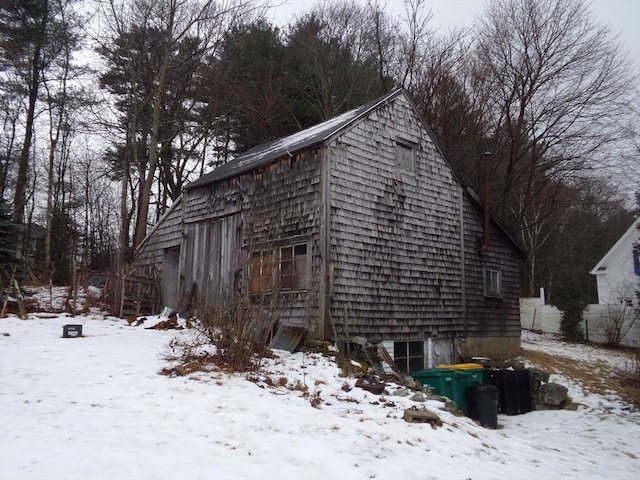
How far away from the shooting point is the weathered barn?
12023 millimetres

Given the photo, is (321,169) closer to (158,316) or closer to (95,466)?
(158,316)

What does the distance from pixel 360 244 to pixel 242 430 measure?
6825mm

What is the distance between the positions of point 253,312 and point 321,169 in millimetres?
3953

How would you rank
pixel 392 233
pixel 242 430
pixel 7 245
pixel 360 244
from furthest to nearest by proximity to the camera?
pixel 7 245, pixel 392 233, pixel 360 244, pixel 242 430

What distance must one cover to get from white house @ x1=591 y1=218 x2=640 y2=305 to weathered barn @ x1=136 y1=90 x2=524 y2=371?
505 inches

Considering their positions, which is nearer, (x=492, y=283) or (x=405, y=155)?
(x=405, y=155)

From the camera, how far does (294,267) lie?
12430 millimetres

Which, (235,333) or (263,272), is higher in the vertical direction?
(263,272)

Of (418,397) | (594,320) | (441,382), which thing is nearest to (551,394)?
(441,382)

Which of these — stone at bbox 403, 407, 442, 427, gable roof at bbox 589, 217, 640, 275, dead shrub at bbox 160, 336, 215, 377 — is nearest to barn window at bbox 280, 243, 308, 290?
dead shrub at bbox 160, 336, 215, 377

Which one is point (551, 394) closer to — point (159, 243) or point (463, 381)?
point (463, 381)

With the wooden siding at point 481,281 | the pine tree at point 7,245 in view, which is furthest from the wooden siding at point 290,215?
the pine tree at point 7,245

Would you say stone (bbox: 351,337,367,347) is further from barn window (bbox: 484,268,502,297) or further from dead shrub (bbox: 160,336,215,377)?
barn window (bbox: 484,268,502,297)

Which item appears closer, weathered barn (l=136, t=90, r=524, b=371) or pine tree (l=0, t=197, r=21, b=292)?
weathered barn (l=136, t=90, r=524, b=371)
